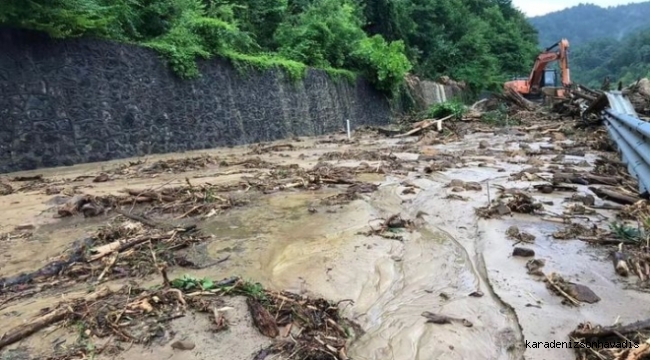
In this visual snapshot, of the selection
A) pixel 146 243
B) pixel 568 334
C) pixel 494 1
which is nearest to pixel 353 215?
pixel 146 243

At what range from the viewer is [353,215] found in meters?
5.64

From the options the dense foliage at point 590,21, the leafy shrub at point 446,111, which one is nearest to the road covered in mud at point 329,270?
the leafy shrub at point 446,111

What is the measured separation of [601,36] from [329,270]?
147 metres

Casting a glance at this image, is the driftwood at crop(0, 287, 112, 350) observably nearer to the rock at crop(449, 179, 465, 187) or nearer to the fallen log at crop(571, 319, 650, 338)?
the fallen log at crop(571, 319, 650, 338)

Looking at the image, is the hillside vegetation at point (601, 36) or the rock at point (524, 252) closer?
the rock at point (524, 252)

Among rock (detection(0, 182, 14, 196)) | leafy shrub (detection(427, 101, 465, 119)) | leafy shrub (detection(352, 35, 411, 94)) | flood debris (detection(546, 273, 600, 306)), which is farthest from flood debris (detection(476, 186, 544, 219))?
leafy shrub (detection(352, 35, 411, 94))

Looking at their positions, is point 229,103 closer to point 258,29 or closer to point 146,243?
point 258,29

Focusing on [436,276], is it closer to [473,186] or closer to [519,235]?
[519,235]

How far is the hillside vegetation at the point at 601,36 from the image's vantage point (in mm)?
73625

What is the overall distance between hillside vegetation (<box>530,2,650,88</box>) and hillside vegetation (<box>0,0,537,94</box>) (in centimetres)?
3559

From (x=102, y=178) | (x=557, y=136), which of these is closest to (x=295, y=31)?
(x=557, y=136)

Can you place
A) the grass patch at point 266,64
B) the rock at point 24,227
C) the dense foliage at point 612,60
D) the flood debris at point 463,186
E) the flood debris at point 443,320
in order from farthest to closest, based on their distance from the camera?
1. the dense foliage at point 612,60
2. the grass patch at point 266,64
3. the flood debris at point 463,186
4. the rock at point 24,227
5. the flood debris at point 443,320

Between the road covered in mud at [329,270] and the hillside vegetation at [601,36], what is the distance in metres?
70.1

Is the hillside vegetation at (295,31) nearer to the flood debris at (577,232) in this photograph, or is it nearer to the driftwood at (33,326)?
the driftwood at (33,326)
